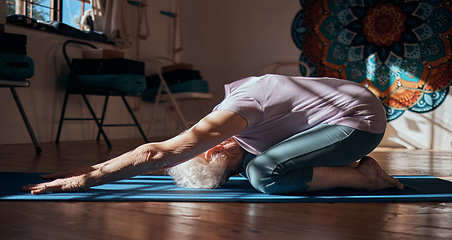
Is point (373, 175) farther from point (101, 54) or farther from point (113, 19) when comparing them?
point (113, 19)

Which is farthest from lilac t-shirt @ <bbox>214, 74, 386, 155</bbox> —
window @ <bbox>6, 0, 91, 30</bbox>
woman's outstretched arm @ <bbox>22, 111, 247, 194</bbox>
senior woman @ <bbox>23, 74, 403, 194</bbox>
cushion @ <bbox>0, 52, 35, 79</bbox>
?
window @ <bbox>6, 0, 91, 30</bbox>

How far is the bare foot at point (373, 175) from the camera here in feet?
6.10

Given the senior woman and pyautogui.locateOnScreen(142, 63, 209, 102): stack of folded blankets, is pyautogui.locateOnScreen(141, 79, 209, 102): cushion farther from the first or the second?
the senior woman

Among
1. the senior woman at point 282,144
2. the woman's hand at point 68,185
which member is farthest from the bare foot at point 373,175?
the woman's hand at point 68,185

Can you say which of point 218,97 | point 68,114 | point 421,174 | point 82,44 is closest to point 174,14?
point 218,97

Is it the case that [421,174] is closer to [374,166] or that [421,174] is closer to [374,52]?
[374,166]

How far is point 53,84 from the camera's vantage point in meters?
4.18

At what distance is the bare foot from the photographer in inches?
73.2

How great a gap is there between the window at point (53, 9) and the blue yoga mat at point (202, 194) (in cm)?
231

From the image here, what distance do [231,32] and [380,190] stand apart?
4.21 metres

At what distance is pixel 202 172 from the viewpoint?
6.04 feet

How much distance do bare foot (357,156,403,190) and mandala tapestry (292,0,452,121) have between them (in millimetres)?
3260

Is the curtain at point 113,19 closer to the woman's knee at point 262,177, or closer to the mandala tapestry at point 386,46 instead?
the mandala tapestry at point 386,46

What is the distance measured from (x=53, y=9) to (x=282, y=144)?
3.27 m
